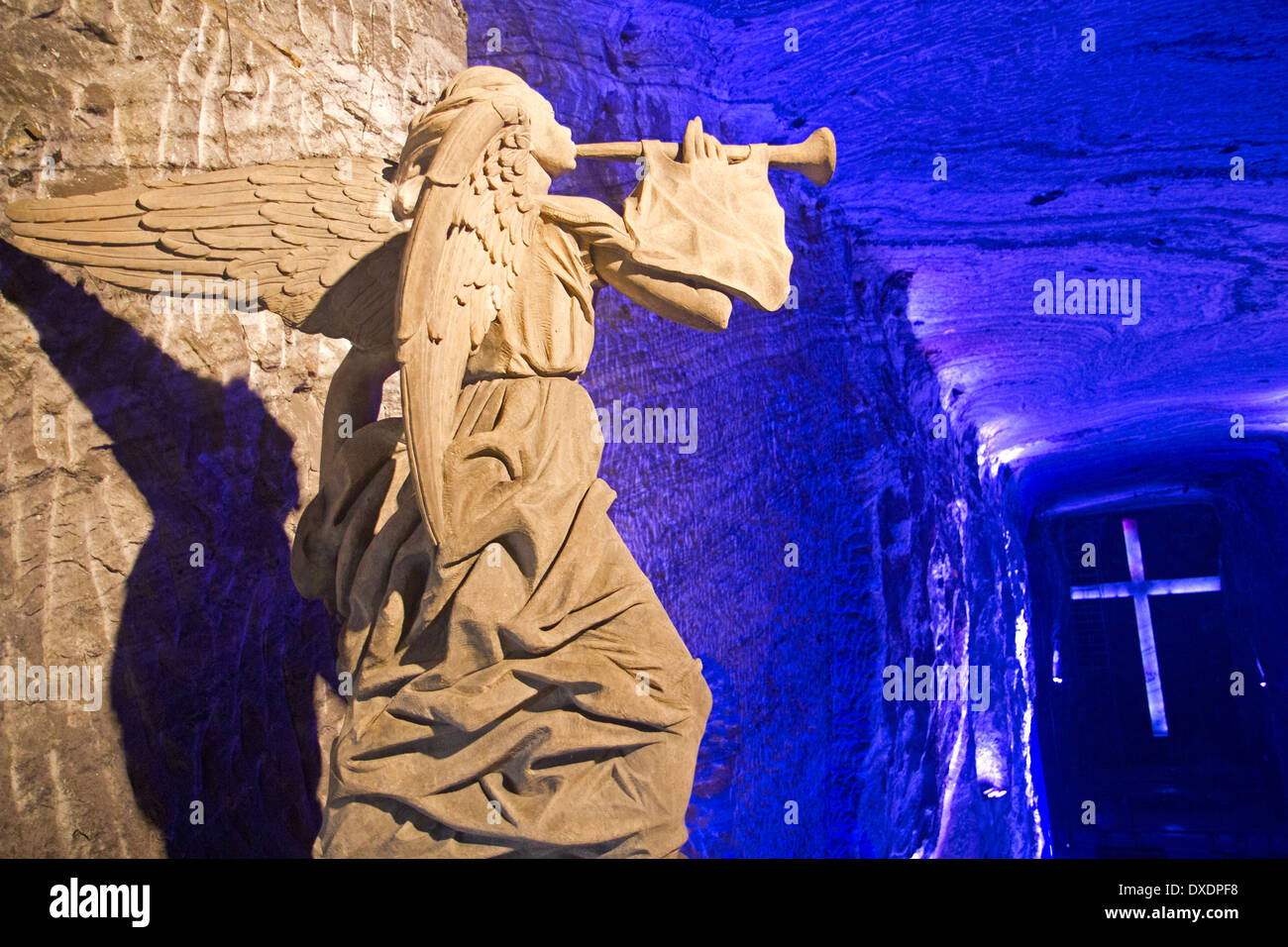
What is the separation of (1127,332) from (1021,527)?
10.5 ft

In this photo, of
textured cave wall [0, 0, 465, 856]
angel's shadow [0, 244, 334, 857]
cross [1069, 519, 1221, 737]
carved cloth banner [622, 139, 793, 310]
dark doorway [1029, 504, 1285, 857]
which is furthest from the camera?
Result: cross [1069, 519, 1221, 737]

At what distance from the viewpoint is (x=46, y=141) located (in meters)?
2.02

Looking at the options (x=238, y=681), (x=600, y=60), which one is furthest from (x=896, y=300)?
(x=238, y=681)

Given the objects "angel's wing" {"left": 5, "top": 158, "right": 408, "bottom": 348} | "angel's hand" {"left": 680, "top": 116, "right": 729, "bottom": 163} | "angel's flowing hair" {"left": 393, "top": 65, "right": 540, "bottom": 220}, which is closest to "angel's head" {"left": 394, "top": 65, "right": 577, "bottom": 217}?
"angel's flowing hair" {"left": 393, "top": 65, "right": 540, "bottom": 220}

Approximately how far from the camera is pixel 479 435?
166 cm

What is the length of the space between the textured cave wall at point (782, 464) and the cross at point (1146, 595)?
3763mm

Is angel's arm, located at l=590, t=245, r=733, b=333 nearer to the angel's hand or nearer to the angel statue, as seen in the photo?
the angel statue

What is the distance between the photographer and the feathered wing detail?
5.05 ft

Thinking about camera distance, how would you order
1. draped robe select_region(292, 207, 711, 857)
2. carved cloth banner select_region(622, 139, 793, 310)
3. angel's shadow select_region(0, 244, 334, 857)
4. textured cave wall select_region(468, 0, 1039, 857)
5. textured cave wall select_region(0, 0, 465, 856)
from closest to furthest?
draped robe select_region(292, 207, 711, 857)
carved cloth banner select_region(622, 139, 793, 310)
textured cave wall select_region(0, 0, 465, 856)
angel's shadow select_region(0, 244, 334, 857)
textured cave wall select_region(468, 0, 1039, 857)

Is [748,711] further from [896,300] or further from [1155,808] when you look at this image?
[1155,808]

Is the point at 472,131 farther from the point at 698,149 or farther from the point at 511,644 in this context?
the point at 511,644

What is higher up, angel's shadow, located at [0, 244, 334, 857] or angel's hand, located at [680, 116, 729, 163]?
angel's hand, located at [680, 116, 729, 163]

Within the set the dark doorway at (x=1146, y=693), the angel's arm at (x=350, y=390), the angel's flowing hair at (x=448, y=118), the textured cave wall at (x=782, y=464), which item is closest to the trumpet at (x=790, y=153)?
the angel's flowing hair at (x=448, y=118)

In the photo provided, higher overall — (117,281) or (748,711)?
(117,281)
